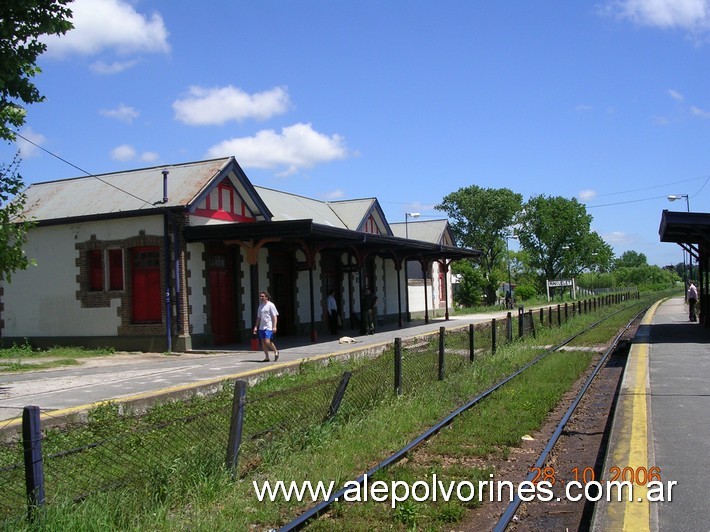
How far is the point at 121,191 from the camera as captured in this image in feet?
71.6

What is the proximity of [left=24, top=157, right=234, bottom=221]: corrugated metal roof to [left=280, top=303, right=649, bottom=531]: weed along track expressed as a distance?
39.7 ft

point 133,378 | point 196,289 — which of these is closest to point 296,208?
point 196,289

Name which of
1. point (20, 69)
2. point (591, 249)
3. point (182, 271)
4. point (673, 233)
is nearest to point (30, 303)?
point (182, 271)

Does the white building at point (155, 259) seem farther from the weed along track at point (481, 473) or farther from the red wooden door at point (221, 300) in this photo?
the weed along track at point (481, 473)

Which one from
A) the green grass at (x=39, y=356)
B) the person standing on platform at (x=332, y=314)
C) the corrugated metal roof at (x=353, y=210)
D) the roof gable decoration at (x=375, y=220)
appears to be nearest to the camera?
the green grass at (x=39, y=356)

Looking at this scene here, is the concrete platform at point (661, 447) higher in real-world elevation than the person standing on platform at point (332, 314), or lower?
lower

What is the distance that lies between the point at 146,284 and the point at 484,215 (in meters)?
63.4

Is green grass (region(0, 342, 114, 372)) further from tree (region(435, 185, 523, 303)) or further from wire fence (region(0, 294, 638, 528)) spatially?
tree (region(435, 185, 523, 303))

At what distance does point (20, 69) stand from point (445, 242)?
39.9m

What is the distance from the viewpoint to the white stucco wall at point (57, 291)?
66.6 feet

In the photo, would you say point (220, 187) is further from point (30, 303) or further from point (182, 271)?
point (30, 303)

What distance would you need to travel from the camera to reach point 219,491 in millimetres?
6086

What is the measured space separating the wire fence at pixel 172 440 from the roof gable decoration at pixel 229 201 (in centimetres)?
958
